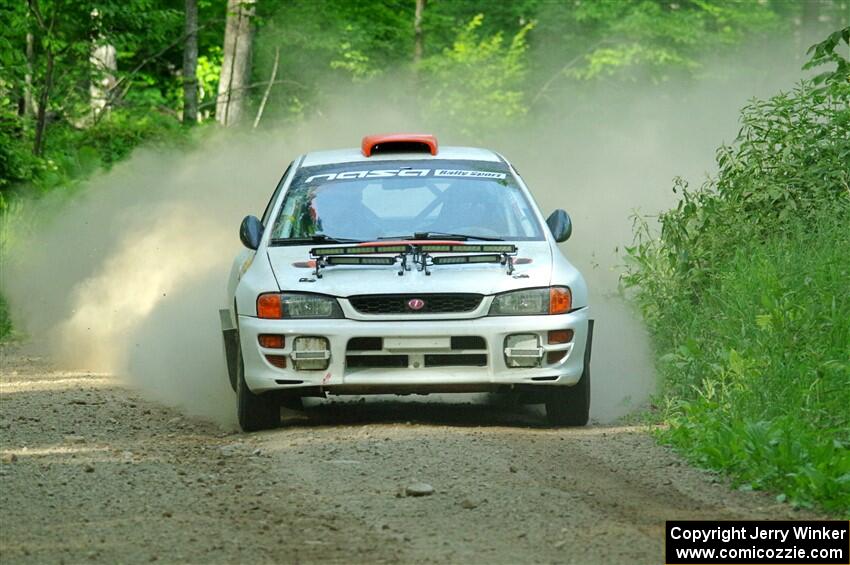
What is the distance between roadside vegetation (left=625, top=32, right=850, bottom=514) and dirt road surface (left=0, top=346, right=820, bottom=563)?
32 centimetres

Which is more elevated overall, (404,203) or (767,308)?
(404,203)

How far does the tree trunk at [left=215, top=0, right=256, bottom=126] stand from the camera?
30.0 m

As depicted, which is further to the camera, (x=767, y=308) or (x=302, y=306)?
(x=767, y=308)

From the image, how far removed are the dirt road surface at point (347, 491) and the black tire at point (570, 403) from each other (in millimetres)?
148

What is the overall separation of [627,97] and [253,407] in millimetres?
29641

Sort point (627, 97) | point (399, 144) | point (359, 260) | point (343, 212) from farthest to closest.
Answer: point (627, 97) → point (399, 144) → point (343, 212) → point (359, 260)

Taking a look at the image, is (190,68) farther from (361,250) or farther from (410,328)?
(410,328)

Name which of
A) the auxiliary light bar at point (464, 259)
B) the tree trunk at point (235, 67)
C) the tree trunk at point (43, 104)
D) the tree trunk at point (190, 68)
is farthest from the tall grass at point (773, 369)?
the tree trunk at point (190, 68)

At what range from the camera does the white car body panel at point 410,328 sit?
960cm

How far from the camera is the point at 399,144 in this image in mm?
11672

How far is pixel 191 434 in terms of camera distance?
1024cm

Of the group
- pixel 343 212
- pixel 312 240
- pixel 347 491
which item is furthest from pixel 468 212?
pixel 347 491

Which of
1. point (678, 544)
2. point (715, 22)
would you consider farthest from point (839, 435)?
point (715, 22)

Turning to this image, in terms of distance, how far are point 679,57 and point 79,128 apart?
16.1m
